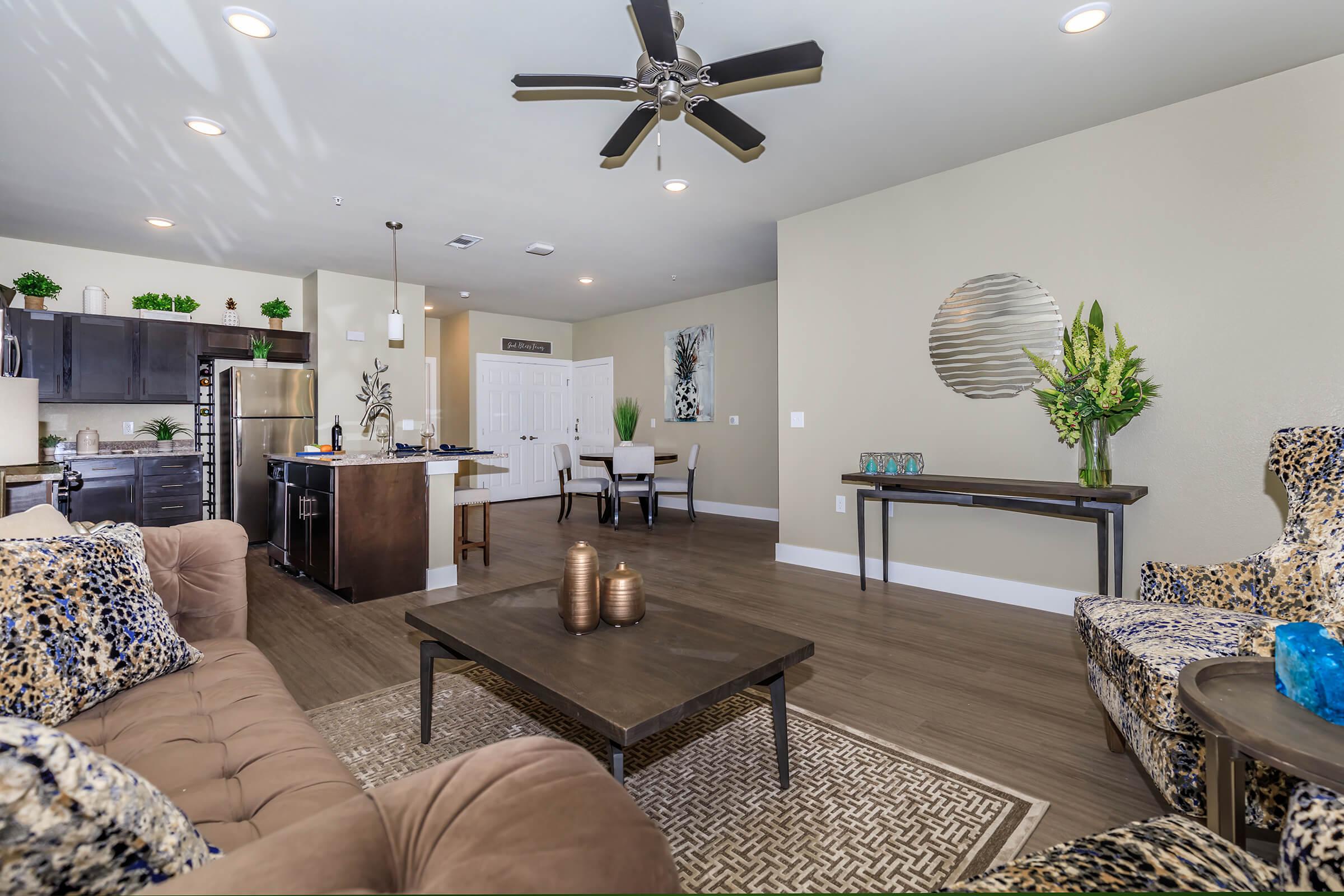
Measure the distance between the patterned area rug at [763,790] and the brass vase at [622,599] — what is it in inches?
18.6

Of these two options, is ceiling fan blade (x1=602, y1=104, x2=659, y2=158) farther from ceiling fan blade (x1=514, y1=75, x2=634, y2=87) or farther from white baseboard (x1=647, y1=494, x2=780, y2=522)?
white baseboard (x1=647, y1=494, x2=780, y2=522)

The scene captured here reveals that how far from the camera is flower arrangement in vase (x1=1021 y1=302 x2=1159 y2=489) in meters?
3.11

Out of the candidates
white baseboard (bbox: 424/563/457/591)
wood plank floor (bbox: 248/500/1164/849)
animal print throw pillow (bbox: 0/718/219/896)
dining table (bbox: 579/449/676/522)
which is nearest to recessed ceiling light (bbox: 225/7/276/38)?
wood plank floor (bbox: 248/500/1164/849)

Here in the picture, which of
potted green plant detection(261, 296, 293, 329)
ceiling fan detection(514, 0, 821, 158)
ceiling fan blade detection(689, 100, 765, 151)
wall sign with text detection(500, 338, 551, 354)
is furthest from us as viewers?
wall sign with text detection(500, 338, 551, 354)

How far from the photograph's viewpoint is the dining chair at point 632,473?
656 centimetres

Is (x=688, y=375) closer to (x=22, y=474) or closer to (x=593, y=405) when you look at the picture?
(x=593, y=405)

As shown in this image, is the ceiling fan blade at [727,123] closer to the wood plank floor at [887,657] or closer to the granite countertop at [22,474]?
the wood plank floor at [887,657]

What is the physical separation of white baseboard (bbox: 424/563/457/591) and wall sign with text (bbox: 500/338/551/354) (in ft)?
17.0

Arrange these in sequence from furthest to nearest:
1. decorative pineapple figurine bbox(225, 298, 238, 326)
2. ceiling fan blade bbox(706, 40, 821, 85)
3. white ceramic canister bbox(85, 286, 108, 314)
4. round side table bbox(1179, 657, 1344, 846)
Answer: decorative pineapple figurine bbox(225, 298, 238, 326) → white ceramic canister bbox(85, 286, 108, 314) → ceiling fan blade bbox(706, 40, 821, 85) → round side table bbox(1179, 657, 1344, 846)

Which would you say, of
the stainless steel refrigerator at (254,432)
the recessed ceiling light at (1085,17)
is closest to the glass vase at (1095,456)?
the recessed ceiling light at (1085,17)

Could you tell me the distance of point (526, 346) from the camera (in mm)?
9117

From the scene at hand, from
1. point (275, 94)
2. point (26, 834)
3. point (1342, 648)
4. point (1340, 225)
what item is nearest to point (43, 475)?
point (275, 94)

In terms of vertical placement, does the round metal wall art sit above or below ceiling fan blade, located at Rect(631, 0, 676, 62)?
below

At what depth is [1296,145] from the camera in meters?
2.85
